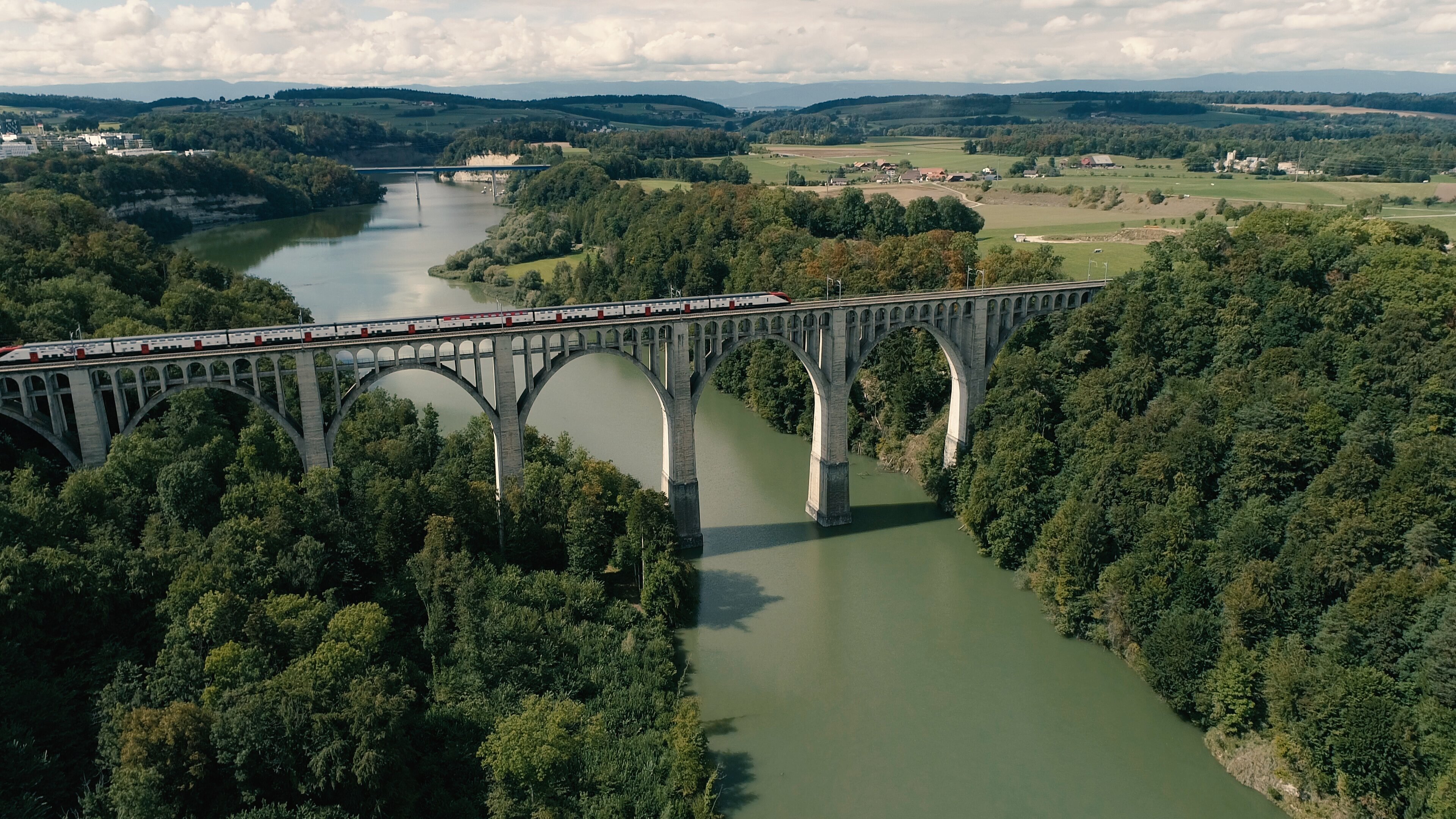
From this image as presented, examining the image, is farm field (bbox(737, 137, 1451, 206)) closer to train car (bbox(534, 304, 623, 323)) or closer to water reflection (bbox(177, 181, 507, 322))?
water reflection (bbox(177, 181, 507, 322))

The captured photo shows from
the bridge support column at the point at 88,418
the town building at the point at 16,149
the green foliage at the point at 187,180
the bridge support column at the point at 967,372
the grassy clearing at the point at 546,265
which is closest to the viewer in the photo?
the bridge support column at the point at 88,418

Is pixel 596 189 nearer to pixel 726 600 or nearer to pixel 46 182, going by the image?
pixel 46 182

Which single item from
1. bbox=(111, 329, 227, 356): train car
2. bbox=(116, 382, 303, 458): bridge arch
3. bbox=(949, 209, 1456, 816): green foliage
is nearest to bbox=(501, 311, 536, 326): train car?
bbox=(116, 382, 303, 458): bridge arch

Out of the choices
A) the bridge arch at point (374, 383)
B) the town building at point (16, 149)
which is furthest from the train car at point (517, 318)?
the town building at point (16, 149)

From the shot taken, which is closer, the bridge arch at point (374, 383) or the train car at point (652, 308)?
the bridge arch at point (374, 383)

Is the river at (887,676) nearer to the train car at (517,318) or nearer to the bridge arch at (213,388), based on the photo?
the train car at (517,318)

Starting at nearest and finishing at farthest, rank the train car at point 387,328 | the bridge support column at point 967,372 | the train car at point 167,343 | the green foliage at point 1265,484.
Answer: the green foliage at point 1265,484 → the train car at point 167,343 → the train car at point 387,328 → the bridge support column at point 967,372
